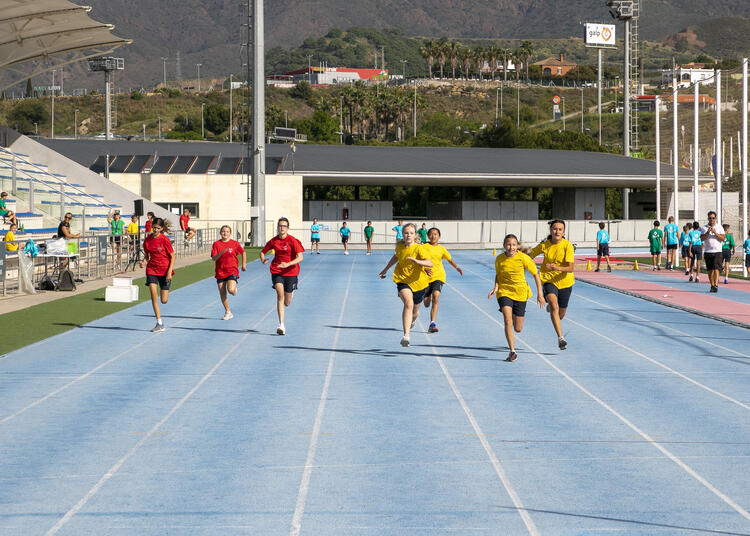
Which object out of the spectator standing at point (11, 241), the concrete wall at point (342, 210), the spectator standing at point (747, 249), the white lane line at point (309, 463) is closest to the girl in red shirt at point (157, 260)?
the white lane line at point (309, 463)

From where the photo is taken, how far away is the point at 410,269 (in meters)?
14.4

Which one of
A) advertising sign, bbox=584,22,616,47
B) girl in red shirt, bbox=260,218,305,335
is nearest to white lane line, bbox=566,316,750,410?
girl in red shirt, bbox=260,218,305,335

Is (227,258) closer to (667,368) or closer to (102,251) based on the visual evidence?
(667,368)

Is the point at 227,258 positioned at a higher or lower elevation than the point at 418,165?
lower

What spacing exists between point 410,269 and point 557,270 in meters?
2.11

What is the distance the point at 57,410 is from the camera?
9.73 meters

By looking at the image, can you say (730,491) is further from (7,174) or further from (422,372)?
(7,174)

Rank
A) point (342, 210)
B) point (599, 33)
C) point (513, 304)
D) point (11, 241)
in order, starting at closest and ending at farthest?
1. point (513, 304)
2. point (11, 241)
3. point (342, 210)
4. point (599, 33)

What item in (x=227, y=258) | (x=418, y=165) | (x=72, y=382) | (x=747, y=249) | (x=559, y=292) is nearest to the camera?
(x=72, y=382)

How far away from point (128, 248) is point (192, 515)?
27.7 meters

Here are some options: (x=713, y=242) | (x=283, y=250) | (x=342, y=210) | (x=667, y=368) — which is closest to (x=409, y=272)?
(x=283, y=250)

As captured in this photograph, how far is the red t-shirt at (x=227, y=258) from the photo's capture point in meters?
17.3

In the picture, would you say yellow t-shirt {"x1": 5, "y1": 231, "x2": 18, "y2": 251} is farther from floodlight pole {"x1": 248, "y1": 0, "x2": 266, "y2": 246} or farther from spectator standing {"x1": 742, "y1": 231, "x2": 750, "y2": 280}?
floodlight pole {"x1": 248, "y1": 0, "x2": 266, "y2": 246}

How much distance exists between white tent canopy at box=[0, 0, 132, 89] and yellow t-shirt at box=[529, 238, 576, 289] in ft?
50.7
